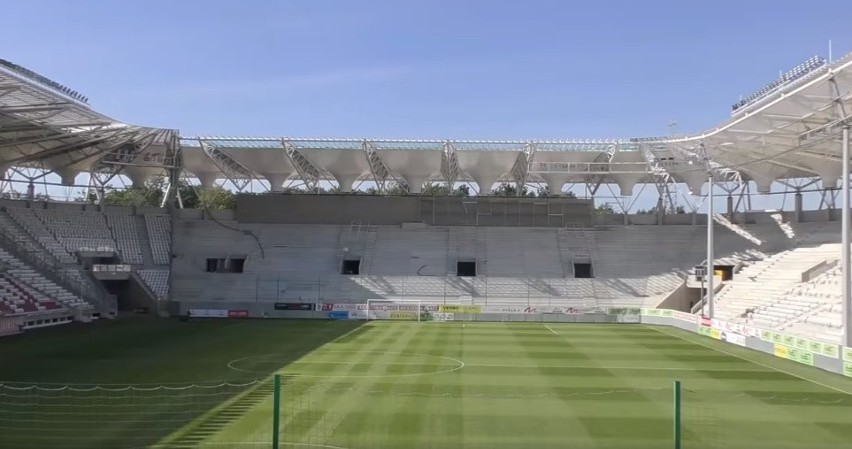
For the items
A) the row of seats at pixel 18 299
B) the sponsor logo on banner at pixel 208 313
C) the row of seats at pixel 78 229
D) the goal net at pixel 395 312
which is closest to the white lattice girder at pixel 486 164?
the goal net at pixel 395 312

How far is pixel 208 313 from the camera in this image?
146ft

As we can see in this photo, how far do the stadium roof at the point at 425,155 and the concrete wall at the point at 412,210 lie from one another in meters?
2.54

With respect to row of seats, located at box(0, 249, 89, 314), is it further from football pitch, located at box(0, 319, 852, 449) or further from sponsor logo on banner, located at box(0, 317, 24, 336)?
football pitch, located at box(0, 319, 852, 449)

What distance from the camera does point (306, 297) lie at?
48250mm

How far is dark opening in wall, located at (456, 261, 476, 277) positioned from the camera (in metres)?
53.1

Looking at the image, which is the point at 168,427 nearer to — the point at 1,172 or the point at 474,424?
the point at 474,424

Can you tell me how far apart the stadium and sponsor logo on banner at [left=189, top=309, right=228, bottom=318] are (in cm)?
14

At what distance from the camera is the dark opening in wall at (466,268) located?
174 feet

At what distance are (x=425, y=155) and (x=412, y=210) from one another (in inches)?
390

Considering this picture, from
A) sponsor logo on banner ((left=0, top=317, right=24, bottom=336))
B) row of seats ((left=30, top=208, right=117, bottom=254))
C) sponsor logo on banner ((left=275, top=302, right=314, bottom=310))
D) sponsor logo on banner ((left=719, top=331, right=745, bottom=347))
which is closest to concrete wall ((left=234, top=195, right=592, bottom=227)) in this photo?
row of seats ((left=30, top=208, right=117, bottom=254))

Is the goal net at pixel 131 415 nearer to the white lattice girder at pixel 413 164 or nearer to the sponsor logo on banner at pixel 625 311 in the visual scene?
the sponsor logo on banner at pixel 625 311

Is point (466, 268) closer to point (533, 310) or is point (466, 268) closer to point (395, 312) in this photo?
point (533, 310)

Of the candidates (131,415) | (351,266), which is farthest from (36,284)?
(131,415)

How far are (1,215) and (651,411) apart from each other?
134 ft
